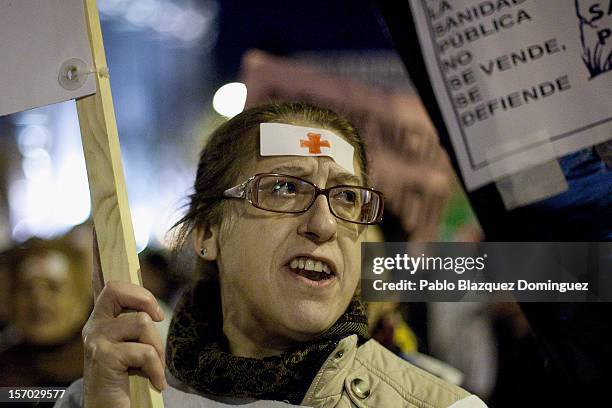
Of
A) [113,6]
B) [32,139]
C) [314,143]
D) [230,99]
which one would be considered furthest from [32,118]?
[314,143]

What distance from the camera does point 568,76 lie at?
7.10ft

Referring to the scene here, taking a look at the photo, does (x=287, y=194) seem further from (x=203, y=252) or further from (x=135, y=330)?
(x=135, y=330)

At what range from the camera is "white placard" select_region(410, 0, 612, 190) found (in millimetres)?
2148

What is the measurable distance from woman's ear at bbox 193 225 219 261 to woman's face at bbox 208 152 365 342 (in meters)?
0.02

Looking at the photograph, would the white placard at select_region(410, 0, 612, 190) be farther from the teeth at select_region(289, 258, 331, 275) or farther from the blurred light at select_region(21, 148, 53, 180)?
the blurred light at select_region(21, 148, 53, 180)

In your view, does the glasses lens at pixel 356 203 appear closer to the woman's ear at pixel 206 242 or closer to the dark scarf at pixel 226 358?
the dark scarf at pixel 226 358

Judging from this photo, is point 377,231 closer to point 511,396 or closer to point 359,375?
point 359,375

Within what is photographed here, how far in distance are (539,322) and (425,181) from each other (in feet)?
1.74

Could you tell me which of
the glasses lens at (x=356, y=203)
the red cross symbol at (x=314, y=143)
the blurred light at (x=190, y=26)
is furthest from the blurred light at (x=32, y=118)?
the glasses lens at (x=356, y=203)

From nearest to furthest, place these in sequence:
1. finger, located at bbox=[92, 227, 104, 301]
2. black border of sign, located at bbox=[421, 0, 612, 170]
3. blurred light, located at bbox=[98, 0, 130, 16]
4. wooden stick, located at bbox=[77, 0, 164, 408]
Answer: wooden stick, located at bbox=[77, 0, 164, 408], finger, located at bbox=[92, 227, 104, 301], black border of sign, located at bbox=[421, 0, 612, 170], blurred light, located at bbox=[98, 0, 130, 16]

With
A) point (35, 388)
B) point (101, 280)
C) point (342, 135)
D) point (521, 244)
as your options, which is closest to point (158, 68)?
point (342, 135)

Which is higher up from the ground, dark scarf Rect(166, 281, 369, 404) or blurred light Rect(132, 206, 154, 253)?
blurred light Rect(132, 206, 154, 253)

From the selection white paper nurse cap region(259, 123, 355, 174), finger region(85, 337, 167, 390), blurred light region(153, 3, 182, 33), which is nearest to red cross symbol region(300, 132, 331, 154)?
white paper nurse cap region(259, 123, 355, 174)

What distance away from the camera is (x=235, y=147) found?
216 centimetres
